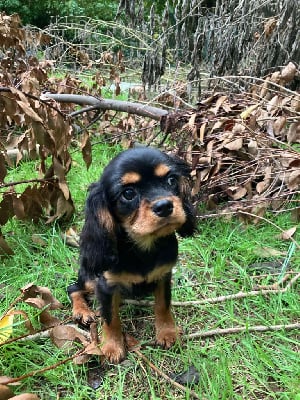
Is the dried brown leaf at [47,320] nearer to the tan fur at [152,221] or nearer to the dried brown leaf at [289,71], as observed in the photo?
the tan fur at [152,221]

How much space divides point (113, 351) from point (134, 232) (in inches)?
27.8

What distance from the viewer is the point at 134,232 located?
7.00 feet

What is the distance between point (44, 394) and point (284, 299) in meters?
1.44

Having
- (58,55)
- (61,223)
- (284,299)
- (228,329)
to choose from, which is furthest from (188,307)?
(58,55)

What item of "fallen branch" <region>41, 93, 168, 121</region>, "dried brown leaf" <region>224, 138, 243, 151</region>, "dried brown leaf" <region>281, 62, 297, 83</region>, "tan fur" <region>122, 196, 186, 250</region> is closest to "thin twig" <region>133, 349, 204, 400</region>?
"tan fur" <region>122, 196, 186, 250</region>

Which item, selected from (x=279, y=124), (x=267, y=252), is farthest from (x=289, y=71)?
(x=267, y=252)

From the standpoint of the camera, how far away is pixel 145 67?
478cm

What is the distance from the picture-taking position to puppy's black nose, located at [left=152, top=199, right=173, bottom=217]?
6.50ft

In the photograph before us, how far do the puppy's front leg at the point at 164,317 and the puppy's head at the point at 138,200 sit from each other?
32 centimetres

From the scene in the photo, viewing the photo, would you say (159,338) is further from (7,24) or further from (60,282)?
(7,24)

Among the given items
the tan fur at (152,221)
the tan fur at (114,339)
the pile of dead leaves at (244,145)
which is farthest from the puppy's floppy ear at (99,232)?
the pile of dead leaves at (244,145)

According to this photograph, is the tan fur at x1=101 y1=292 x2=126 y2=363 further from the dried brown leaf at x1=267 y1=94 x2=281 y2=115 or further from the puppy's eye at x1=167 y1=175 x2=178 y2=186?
the dried brown leaf at x1=267 y1=94 x2=281 y2=115

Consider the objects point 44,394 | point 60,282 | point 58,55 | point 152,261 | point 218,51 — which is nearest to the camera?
point 44,394

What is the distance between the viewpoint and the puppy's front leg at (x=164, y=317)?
8.07ft
